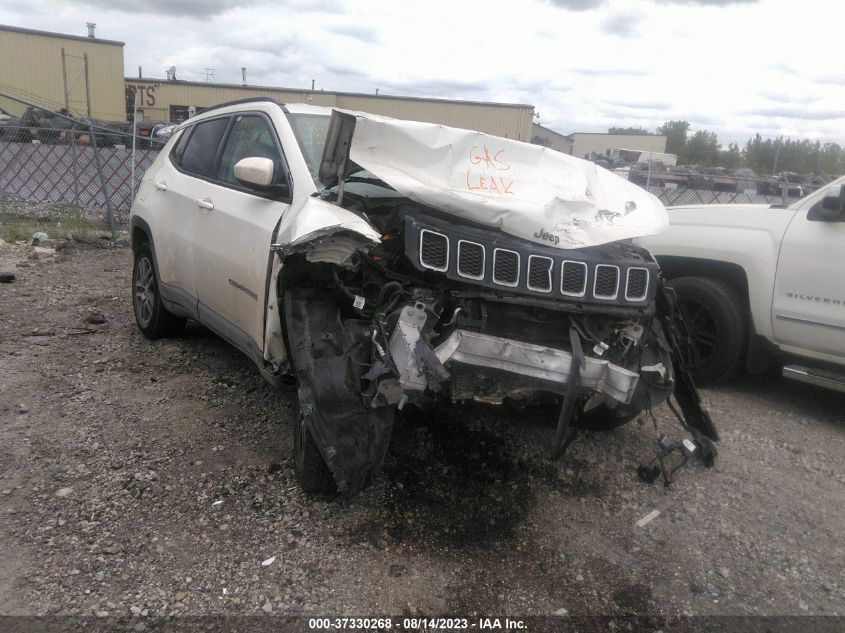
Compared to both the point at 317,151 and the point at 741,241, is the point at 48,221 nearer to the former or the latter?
the point at 317,151

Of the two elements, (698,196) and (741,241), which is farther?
(698,196)

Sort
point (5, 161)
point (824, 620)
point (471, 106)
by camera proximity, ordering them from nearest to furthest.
Result: point (824, 620)
point (5, 161)
point (471, 106)

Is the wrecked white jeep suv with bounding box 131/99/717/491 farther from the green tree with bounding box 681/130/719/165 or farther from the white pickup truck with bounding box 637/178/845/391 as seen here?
the green tree with bounding box 681/130/719/165

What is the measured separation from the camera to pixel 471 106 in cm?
3170

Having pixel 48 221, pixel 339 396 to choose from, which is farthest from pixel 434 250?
pixel 48 221

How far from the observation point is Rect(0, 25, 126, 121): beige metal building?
96.6 feet

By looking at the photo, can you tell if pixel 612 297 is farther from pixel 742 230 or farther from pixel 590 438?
pixel 742 230

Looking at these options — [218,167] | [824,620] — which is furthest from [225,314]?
[824,620]

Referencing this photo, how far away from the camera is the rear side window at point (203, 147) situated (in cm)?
451

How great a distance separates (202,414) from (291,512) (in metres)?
1.26

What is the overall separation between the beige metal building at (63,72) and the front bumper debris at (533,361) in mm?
31805

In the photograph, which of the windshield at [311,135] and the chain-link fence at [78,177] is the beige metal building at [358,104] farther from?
the windshield at [311,135]

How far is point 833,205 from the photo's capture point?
13.9ft

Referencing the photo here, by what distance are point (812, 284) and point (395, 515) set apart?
3167 millimetres
